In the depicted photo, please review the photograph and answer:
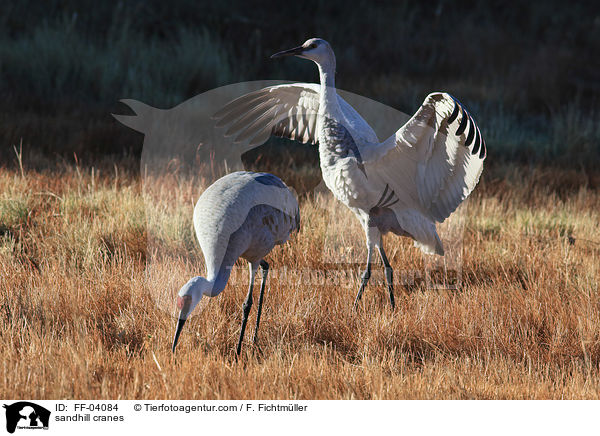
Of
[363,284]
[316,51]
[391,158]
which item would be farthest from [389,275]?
[316,51]

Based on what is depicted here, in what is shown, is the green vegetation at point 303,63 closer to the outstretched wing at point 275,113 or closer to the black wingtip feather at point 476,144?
the outstretched wing at point 275,113

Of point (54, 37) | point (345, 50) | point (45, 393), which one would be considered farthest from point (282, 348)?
point (345, 50)

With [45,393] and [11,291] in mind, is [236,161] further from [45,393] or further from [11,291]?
[45,393]

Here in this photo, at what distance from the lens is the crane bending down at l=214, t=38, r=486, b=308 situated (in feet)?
13.1

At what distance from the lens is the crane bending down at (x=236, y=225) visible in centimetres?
364

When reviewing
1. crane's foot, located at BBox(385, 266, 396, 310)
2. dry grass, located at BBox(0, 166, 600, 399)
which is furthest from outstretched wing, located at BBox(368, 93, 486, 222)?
dry grass, located at BBox(0, 166, 600, 399)

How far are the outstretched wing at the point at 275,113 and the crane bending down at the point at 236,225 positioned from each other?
1124 millimetres

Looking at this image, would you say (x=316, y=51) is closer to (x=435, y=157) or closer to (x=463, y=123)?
(x=435, y=157)

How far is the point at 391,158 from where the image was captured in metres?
4.29

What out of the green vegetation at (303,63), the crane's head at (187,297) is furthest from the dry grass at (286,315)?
the green vegetation at (303,63)

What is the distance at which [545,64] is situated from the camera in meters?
13.0

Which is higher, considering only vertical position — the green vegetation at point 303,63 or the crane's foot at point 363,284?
the green vegetation at point 303,63

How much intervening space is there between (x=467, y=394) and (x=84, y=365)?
1900 millimetres

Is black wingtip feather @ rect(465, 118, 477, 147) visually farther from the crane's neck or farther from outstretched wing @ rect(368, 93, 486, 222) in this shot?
the crane's neck
